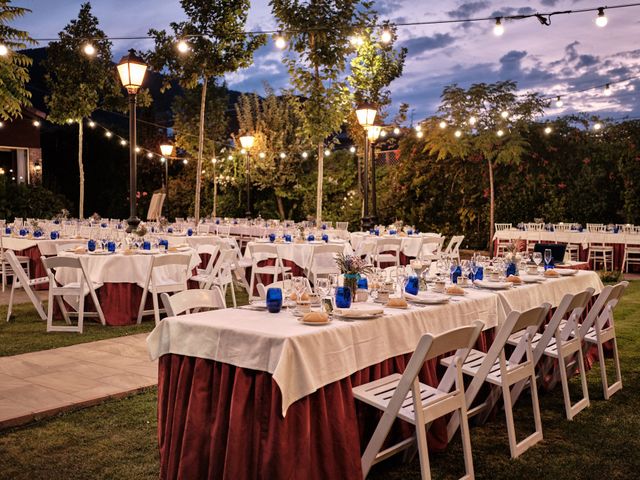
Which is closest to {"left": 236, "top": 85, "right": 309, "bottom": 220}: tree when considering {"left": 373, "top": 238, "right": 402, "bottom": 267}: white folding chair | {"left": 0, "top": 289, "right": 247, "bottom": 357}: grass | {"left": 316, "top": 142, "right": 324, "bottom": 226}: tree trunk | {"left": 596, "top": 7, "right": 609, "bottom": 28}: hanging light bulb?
{"left": 316, "top": 142, "right": 324, "bottom": 226}: tree trunk

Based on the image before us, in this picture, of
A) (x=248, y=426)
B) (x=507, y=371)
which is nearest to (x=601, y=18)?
(x=507, y=371)

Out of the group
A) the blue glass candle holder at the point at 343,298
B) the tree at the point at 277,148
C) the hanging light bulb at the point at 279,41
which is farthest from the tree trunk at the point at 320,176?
the blue glass candle holder at the point at 343,298

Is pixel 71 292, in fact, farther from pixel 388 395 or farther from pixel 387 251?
pixel 387 251

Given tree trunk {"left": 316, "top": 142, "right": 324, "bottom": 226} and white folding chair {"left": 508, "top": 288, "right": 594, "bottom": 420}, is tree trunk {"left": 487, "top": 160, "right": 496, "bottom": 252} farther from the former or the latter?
white folding chair {"left": 508, "top": 288, "right": 594, "bottom": 420}

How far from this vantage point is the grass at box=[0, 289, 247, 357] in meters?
6.09

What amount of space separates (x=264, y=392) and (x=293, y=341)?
25 centimetres

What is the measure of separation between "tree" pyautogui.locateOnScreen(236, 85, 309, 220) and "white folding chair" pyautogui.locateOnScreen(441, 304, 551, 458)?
14942mm

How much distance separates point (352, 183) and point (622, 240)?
7.64 metres

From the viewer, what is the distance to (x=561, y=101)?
14.3 metres

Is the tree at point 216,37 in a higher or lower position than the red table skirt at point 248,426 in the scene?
higher

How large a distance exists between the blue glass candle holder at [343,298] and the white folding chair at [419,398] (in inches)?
17.6

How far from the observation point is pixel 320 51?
1208cm

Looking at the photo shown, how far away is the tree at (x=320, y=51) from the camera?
38.9 feet

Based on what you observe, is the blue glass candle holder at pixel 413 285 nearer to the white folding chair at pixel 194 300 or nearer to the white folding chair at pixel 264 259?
the white folding chair at pixel 194 300
